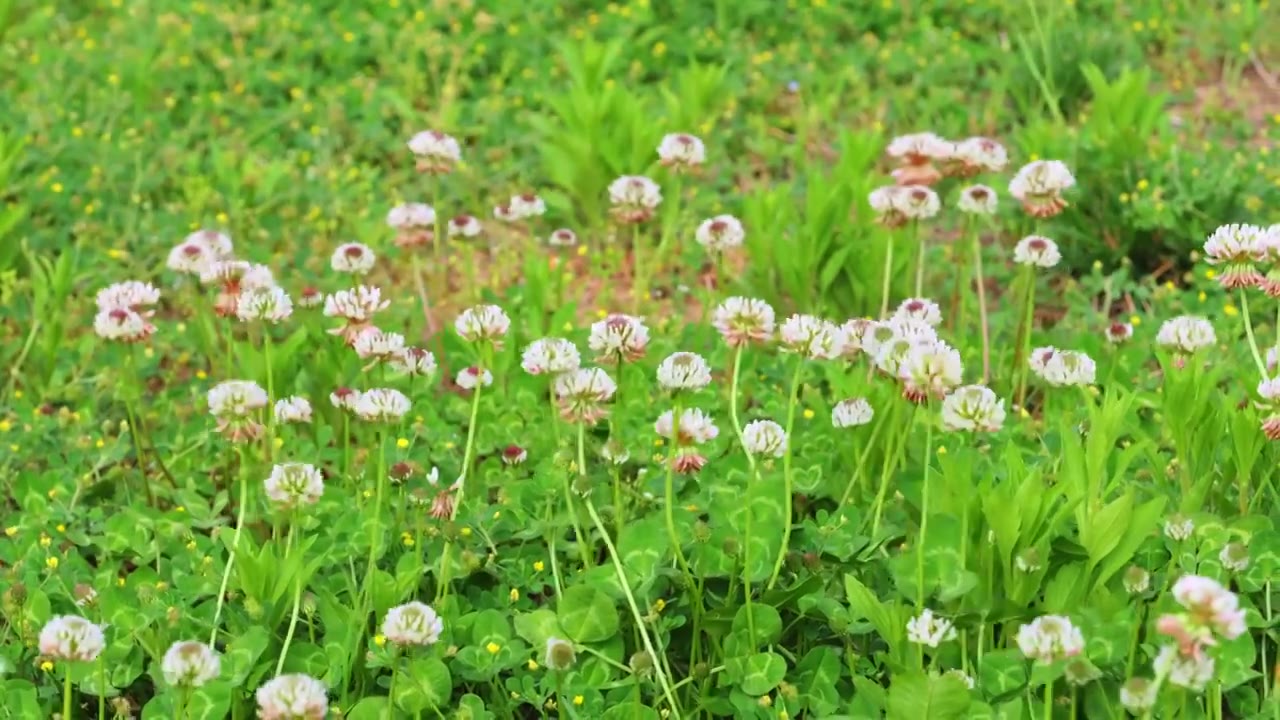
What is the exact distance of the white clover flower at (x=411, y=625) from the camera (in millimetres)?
2351

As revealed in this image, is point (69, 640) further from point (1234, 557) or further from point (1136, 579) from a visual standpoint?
point (1234, 557)

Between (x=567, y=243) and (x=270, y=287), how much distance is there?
47.2 inches

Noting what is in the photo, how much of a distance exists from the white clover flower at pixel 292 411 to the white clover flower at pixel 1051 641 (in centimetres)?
151

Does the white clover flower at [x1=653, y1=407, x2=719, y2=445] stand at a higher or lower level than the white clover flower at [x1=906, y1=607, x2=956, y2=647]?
higher

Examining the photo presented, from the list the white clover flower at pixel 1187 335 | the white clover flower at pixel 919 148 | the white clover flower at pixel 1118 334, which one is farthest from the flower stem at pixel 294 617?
the white clover flower at pixel 919 148

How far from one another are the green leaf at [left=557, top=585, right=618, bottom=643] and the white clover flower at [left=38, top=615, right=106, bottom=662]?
2.60 ft

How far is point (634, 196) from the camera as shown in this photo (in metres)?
3.99

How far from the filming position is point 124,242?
15.3 feet

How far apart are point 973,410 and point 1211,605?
703mm

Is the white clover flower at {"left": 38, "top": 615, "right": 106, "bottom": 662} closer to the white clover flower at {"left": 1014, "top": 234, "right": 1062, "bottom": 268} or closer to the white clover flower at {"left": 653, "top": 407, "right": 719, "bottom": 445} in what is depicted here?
the white clover flower at {"left": 653, "top": 407, "right": 719, "bottom": 445}

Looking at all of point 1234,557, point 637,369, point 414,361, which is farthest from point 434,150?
point 1234,557

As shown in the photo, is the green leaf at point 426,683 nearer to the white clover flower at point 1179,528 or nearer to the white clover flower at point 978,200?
the white clover flower at point 1179,528

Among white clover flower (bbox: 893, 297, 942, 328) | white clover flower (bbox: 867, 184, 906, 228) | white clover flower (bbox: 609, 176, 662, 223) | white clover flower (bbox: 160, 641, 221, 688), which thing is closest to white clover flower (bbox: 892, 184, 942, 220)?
white clover flower (bbox: 867, 184, 906, 228)

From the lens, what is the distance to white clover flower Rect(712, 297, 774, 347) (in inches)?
107
